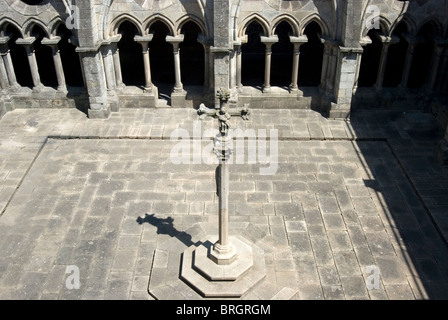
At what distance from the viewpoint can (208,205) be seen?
45.2 feet

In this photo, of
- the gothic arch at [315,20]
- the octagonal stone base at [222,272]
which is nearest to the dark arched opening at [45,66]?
the gothic arch at [315,20]

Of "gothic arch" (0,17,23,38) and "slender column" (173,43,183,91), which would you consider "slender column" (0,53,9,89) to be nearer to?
"gothic arch" (0,17,23,38)

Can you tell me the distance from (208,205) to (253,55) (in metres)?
10.00

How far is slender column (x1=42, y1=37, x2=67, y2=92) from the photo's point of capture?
17297mm

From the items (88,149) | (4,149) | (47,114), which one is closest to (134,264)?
(88,149)

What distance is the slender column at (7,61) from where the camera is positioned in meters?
17.3

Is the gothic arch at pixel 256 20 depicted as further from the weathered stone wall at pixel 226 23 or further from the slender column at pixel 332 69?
the slender column at pixel 332 69

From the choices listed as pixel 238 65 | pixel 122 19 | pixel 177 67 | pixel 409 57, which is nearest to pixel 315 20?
pixel 238 65

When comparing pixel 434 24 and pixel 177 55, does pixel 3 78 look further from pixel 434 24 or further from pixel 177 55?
pixel 434 24

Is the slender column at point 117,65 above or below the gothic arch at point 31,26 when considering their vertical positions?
below

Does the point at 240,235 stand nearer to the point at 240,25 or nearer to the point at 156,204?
the point at 156,204

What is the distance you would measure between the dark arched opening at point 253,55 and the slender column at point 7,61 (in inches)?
323

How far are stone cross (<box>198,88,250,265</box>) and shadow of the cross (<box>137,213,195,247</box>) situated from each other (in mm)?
1331

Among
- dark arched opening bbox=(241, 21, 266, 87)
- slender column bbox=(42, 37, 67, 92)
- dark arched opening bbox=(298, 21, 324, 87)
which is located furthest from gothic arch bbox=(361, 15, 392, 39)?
slender column bbox=(42, 37, 67, 92)
